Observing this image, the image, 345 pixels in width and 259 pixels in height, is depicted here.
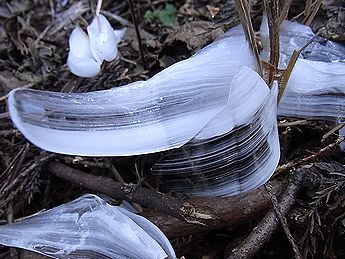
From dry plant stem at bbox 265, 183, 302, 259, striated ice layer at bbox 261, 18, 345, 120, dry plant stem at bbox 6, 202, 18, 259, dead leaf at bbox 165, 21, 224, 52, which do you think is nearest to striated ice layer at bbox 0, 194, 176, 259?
dry plant stem at bbox 6, 202, 18, 259

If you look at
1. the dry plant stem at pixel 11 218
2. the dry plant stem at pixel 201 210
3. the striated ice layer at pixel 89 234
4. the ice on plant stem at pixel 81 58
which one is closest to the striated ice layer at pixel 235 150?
the dry plant stem at pixel 201 210

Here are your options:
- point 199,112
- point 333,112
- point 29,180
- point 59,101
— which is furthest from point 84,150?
point 333,112

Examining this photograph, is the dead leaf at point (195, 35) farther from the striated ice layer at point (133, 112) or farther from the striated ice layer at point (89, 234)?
the striated ice layer at point (89, 234)

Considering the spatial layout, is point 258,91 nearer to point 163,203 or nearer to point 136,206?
point 163,203

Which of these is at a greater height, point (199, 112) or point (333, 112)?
point (199, 112)

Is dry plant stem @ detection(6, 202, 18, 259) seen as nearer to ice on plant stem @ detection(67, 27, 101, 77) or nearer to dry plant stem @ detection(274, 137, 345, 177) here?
ice on plant stem @ detection(67, 27, 101, 77)

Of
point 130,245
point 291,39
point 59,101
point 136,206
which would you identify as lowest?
point 136,206

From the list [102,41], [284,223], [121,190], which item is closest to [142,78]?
[102,41]
